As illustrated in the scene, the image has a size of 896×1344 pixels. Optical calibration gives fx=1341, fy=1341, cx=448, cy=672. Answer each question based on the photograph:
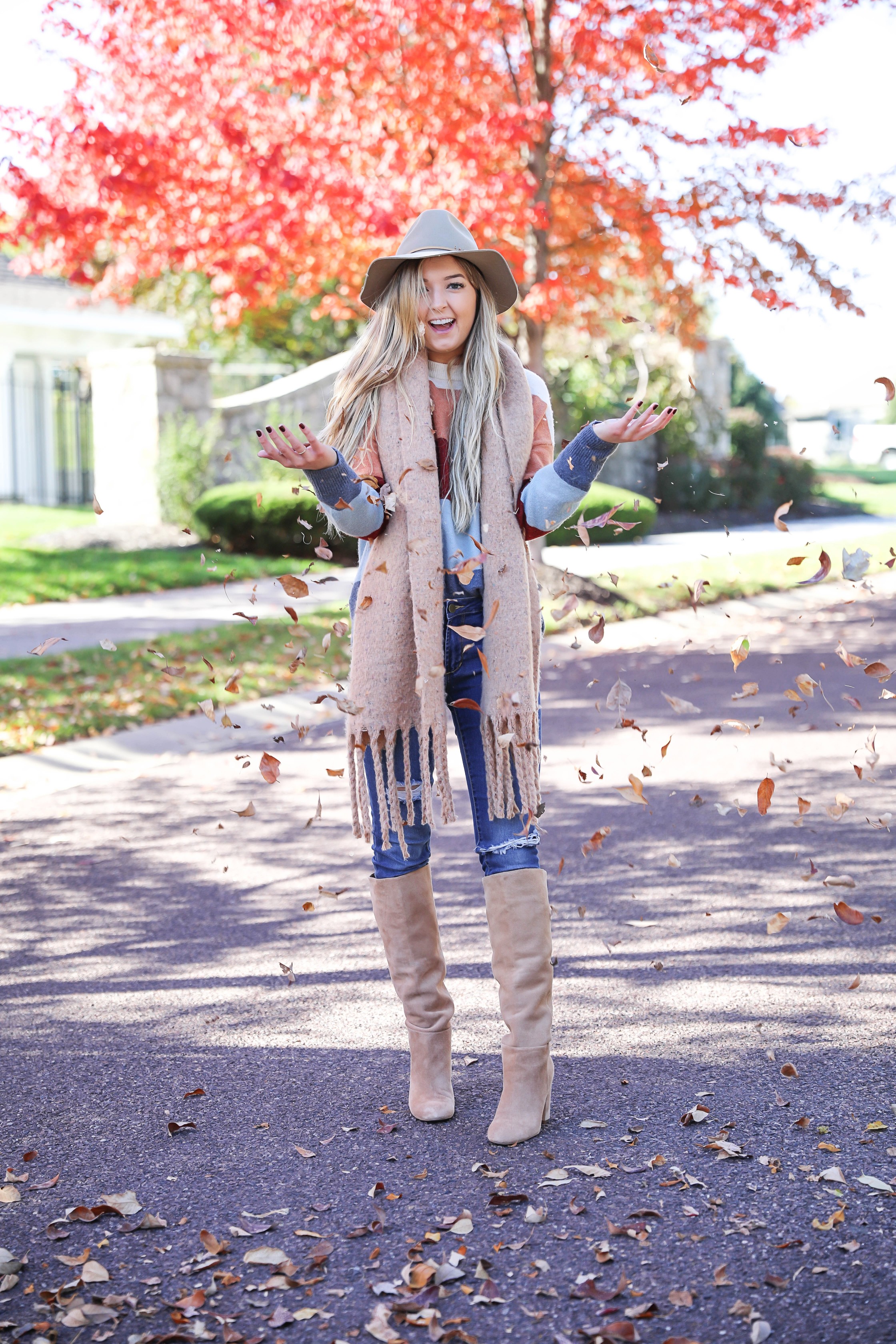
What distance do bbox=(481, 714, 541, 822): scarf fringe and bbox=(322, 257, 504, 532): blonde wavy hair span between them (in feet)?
1.47

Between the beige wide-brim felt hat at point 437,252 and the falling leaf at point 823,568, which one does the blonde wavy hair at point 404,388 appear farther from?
the falling leaf at point 823,568

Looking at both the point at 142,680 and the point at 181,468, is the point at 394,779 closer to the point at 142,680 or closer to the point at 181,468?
the point at 142,680

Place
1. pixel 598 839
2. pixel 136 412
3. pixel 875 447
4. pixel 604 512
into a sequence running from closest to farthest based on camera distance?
pixel 875 447, pixel 598 839, pixel 136 412, pixel 604 512

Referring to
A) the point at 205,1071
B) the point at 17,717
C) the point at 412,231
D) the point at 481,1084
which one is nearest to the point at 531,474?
the point at 412,231

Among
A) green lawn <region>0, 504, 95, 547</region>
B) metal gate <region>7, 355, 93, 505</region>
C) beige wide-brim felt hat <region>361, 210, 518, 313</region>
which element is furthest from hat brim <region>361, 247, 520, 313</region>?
metal gate <region>7, 355, 93, 505</region>

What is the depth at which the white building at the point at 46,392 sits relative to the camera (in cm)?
2166

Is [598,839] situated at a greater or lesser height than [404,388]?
lesser

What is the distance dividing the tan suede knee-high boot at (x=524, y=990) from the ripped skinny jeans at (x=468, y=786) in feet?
0.19

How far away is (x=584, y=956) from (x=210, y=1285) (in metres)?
1.91

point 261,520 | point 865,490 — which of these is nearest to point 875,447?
point 261,520

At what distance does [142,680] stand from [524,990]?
5647 millimetres

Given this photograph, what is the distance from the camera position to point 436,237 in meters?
3.02

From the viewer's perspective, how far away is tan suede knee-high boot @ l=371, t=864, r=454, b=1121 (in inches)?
120

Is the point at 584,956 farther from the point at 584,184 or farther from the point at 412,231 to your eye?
the point at 584,184
